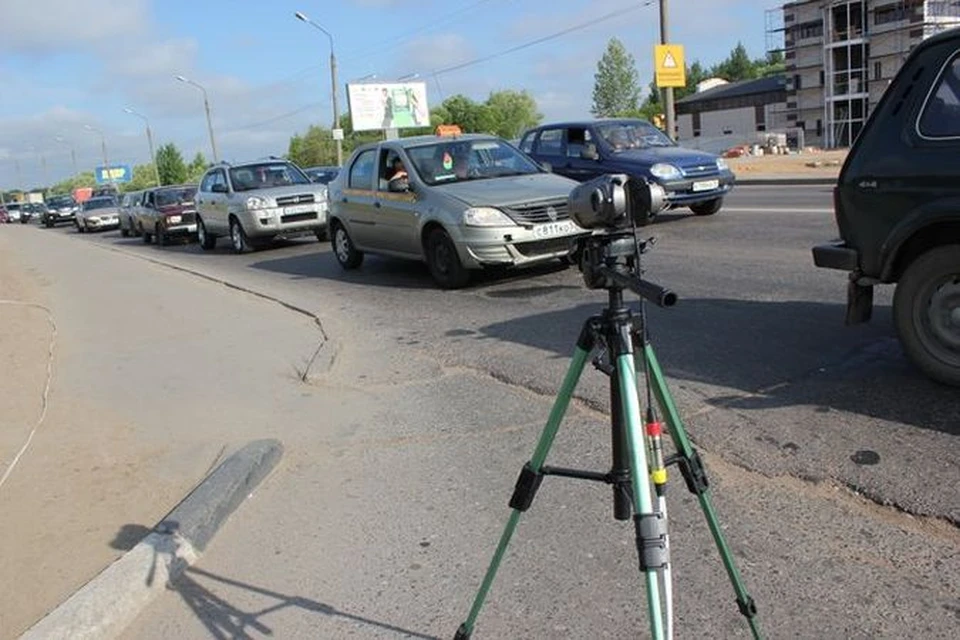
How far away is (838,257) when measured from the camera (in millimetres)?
5590

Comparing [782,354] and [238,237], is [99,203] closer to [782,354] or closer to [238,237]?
[238,237]

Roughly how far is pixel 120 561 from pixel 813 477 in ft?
9.99

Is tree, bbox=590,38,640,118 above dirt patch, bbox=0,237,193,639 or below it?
above

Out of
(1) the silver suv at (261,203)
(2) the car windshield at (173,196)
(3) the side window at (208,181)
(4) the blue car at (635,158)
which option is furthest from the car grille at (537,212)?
(2) the car windshield at (173,196)

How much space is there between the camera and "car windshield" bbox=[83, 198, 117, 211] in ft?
133

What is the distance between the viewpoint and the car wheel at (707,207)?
15148 millimetres

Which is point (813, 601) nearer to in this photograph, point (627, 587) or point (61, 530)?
point (627, 587)

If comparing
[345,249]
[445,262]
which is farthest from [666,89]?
[445,262]

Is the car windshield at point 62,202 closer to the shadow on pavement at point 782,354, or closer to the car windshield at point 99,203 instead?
the car windshield at point 99,203

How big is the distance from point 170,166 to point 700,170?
98.9m

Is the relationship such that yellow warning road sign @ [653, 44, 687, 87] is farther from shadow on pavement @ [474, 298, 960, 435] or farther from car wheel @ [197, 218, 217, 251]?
shadow on pavement @ [474, 298, 960, 435]

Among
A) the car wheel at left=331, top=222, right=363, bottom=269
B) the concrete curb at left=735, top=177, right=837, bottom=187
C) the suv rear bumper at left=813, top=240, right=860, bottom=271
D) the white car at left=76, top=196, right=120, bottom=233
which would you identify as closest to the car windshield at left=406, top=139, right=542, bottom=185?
the car wheel at left=331, top=222, right=363, bottom=269

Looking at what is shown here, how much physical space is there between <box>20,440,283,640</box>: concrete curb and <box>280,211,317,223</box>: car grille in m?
12.7

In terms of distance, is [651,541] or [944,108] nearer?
[651,541]
